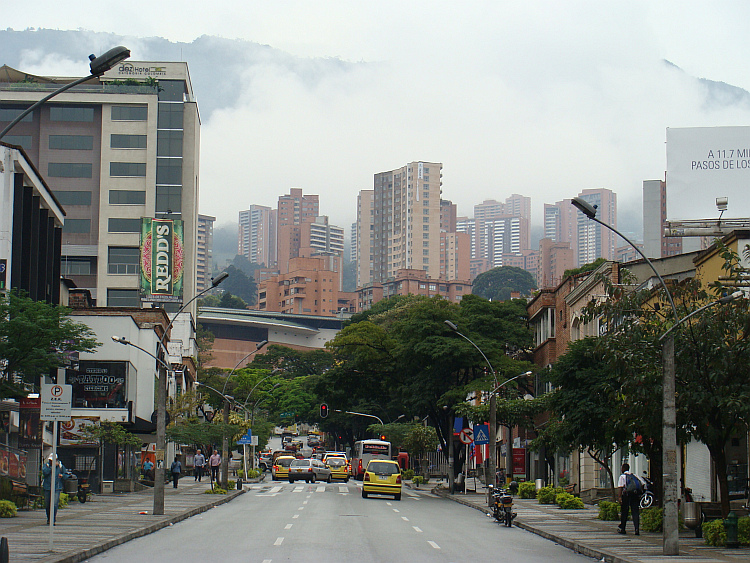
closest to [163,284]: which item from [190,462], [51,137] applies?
[190,462]

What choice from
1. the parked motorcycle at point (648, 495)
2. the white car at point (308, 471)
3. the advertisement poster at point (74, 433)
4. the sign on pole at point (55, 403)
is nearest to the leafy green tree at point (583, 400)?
the parked motorcycle at point (648, 495)

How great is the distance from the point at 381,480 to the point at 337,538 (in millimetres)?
20526

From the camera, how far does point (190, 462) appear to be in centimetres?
7906

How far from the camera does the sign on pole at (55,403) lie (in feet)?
64.5

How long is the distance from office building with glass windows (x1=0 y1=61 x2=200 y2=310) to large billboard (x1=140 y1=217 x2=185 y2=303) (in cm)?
1488

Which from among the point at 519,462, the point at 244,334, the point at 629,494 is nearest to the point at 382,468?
the point at 519,462

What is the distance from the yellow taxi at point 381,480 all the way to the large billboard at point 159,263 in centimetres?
3925

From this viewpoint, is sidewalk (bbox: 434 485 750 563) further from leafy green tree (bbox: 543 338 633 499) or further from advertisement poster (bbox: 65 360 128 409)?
advertisement poster (bbox: 65 360 128 409)

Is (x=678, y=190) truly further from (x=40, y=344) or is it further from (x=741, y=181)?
(x=40, y=344)

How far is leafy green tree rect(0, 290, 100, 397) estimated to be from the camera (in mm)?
29484

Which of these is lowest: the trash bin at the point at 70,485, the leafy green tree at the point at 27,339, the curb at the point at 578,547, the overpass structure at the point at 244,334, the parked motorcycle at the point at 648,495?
the trash bin at the point at 70,485

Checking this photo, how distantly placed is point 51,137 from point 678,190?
73056 mm

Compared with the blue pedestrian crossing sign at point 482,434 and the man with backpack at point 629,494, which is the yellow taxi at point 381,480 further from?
the man with backpack at point 629,494

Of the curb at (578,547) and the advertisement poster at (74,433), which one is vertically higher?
the advertisement poster at (74,433)
